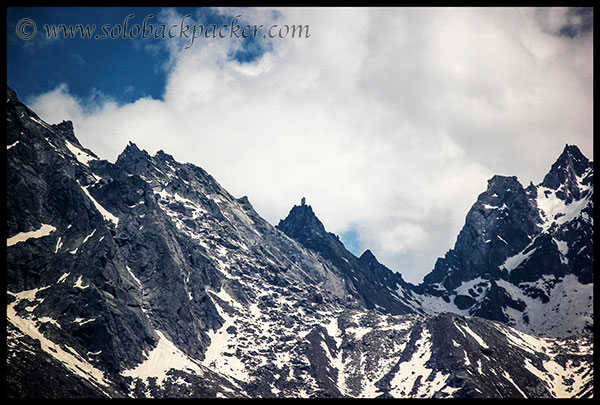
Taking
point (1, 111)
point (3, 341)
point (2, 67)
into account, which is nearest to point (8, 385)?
point (3, 341)

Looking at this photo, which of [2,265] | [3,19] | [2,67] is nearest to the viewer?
[3,19]

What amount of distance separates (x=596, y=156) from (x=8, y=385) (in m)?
178
